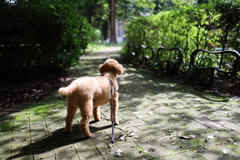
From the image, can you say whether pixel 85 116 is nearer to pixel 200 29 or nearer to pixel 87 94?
pixel 87 94

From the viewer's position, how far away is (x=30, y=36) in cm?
606

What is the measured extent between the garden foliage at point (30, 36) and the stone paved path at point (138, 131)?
1824mm

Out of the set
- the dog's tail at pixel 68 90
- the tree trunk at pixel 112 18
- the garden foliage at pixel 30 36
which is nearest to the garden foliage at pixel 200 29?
the garden foliage at pixel 30 36

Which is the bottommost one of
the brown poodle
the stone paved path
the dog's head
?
the stone paved path

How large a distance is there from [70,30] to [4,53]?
2371mm

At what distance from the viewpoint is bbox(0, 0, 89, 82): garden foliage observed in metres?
5.85

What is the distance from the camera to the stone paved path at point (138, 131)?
279 centimetres

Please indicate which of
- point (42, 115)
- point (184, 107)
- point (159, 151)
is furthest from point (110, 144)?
point (184, 107)

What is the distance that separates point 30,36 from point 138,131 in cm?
460

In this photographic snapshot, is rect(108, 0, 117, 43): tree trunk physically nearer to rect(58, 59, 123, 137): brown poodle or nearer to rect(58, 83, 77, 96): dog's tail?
rect(58, 59, 123, 137): brown poodle

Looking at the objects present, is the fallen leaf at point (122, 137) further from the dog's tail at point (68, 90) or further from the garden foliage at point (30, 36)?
the garden foliage at point (30, 36)

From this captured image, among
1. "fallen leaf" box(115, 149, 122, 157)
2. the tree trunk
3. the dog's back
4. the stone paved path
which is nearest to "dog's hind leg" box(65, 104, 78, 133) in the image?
the stone paved path

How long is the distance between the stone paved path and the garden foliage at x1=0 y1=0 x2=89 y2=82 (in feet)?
5.98

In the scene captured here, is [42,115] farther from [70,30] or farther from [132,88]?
[70,30]
